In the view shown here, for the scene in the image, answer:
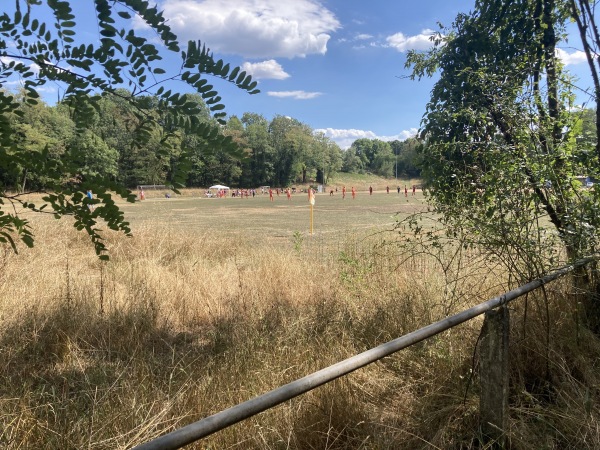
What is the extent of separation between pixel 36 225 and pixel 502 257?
8718 mm

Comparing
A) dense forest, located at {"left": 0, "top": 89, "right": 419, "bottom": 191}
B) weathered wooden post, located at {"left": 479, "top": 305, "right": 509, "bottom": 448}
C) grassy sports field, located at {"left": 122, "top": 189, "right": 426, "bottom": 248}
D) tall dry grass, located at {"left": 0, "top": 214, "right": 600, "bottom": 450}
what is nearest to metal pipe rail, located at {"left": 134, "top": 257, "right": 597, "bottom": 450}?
weathered wooden post, located at {"left": 479, "top": 305, "right": 509, "bottom": 448}

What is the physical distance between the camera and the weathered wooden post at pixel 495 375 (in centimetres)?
218

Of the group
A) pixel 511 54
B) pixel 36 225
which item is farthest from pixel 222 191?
pixel 511 54

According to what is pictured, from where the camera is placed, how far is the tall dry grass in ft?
7.65

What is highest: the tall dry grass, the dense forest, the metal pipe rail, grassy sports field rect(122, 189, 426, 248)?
the dense forest

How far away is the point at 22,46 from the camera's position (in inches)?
72.8

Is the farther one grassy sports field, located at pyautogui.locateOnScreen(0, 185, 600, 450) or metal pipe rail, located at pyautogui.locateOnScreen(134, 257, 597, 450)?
grassy sports field, located at pyautogui.locateOnScreen(0, 185, 600, 450)

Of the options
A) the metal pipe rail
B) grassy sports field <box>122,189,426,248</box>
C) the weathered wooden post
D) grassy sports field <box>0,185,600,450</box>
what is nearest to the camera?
the metal pipe rail

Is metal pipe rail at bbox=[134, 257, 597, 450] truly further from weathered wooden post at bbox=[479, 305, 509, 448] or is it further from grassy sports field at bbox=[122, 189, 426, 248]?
grassy sports field at bbox=[122, 189, 426, 248]

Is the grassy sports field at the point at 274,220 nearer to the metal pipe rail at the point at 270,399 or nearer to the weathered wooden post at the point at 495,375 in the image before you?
the metal pipe rail at the point at 270,399

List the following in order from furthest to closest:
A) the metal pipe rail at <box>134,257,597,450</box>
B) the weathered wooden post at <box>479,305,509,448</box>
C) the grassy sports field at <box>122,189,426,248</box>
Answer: the grassy sports field at <box>122,189,426,248</box>
the weathered wooden post at <box>479,305,509,448</box>
the metal pipe rail at <box>134,257,597,450</box>

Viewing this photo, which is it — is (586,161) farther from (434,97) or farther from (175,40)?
(175,40)

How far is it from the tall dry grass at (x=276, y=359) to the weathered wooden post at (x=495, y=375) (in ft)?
0.37

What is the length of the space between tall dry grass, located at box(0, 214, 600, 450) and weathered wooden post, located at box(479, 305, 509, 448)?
0.37 feet
